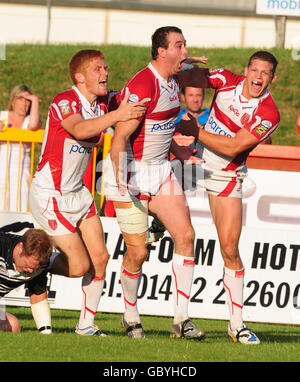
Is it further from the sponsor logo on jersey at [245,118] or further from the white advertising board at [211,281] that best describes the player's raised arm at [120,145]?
Answer: the white advertising board at [211,281]

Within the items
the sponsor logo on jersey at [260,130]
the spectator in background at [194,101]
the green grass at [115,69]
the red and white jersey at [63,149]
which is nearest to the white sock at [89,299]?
the red and white jersey at [63,149]

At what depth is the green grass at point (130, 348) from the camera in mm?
7750

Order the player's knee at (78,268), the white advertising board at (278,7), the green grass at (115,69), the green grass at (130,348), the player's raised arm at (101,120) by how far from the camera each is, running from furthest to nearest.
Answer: the white advertising board at (278,7), the green grass at (115,69), the player's knee at (78,268), the player's raised arm at (101,120), the green grass at (130,348)

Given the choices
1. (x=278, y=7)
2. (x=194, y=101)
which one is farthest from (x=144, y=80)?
(x=278, y=7)

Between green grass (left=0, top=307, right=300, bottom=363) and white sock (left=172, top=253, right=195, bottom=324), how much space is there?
282mm

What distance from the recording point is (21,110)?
43.1 ft

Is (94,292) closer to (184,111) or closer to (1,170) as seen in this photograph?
(1,170)

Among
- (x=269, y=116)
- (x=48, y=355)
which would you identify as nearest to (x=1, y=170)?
(x=269, y=116)

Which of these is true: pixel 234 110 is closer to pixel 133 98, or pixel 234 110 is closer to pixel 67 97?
pixel 133 98

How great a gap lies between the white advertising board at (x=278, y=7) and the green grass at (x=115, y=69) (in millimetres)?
1383

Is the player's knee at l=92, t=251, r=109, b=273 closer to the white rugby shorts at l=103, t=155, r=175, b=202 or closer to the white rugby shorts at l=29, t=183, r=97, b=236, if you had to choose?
the white rugby shorts at l=29, t=183, r=97, b=236

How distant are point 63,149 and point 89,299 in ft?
5.04

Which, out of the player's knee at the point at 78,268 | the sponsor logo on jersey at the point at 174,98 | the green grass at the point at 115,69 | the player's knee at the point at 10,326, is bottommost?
Result: the player's knee at the point at 10,326
